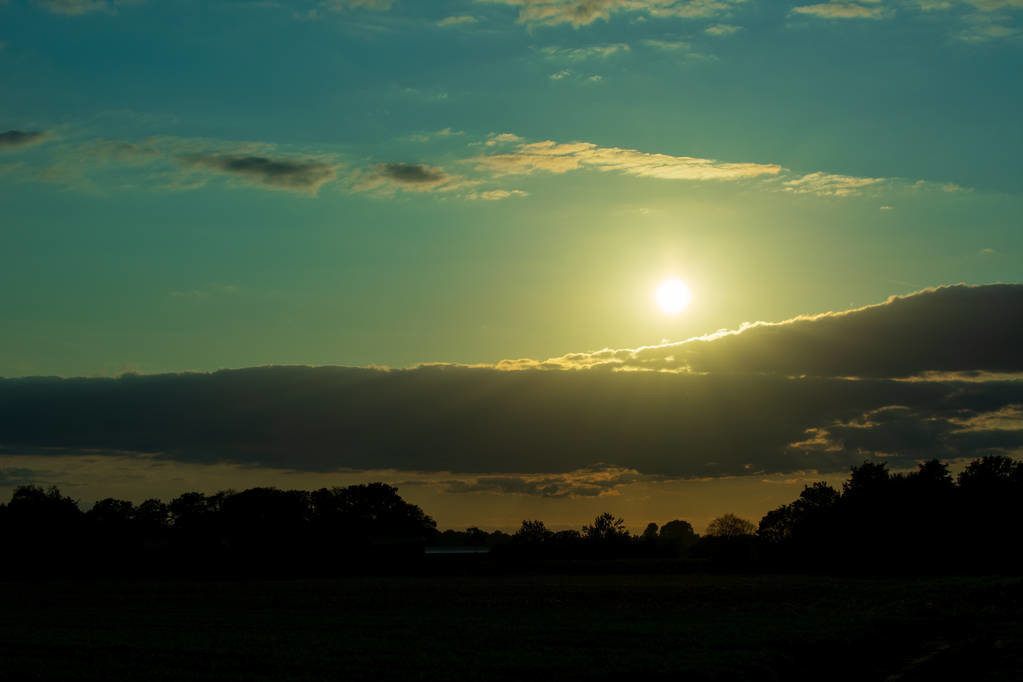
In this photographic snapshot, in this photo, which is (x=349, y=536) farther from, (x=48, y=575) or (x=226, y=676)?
(x=226, y=676)

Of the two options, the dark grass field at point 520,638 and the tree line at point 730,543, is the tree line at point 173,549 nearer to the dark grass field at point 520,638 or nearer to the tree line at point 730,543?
the tree line at point 730,543

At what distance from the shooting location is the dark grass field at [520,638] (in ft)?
111

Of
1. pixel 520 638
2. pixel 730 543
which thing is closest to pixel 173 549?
pixel 730 543

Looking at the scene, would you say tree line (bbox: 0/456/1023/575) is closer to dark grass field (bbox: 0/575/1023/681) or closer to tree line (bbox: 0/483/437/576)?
tree line (bbox: 0/483/437/576)

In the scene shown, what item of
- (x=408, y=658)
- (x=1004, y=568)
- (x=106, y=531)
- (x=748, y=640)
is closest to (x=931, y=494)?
(x=1004, y=568)

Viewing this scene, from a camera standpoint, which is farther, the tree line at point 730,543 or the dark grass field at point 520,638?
the tree line at point 730,543

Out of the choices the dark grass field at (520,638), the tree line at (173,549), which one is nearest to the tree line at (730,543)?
the tree line at (173,549)

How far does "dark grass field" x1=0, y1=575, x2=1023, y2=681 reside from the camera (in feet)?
111

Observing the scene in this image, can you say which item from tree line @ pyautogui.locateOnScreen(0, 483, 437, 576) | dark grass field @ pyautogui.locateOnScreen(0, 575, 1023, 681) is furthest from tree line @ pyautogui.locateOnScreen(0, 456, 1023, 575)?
dark grass field @ pyautogui.locateOnScreen(0, 575, 1023, 681)

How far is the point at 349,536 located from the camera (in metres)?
168

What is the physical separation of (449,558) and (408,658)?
441 ft

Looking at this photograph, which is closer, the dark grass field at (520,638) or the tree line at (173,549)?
the dark grass field at (520,638)

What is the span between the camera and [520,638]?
45844 mm

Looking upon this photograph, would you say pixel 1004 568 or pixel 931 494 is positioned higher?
pixel 931 494
